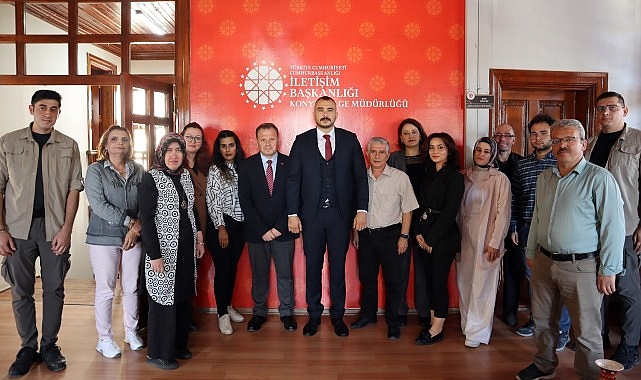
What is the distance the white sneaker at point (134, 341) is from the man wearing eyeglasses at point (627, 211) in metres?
3.24

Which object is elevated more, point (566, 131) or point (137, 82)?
point (137, 82)

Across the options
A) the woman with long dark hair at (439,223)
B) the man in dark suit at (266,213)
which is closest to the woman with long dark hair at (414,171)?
the woman with long dark hair at (439,223)

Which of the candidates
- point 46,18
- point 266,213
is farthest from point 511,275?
point 46,18

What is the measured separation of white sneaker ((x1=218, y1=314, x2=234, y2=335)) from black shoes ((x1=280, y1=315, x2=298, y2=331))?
43 cm

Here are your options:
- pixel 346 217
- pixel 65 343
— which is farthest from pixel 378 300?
pixel 65 343

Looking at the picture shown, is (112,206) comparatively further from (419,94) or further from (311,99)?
(419,94)

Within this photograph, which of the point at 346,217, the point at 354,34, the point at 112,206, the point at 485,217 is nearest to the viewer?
the point at 112,206

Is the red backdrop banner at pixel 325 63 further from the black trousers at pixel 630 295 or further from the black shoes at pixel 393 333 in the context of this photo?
the black trousers at pixel 630 295

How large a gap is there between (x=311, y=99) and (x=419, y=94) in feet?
3.19

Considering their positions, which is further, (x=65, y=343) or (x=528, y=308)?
(x=528, y=308)

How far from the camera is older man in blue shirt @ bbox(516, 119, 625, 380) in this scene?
2.47 metres

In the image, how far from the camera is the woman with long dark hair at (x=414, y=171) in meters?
3.77

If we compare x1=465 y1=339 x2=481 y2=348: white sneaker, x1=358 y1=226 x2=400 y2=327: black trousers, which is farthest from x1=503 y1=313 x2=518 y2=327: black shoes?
x1=358 y1=226 x2=400 y2=327: black trousers

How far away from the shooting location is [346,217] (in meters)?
3.68
